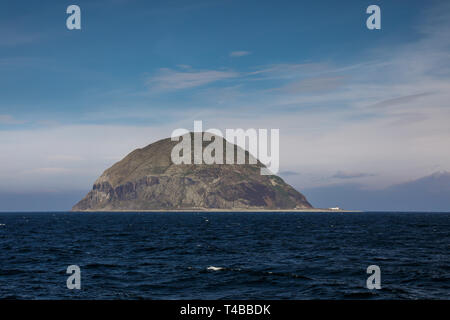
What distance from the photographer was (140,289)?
103ft

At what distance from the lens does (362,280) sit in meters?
34.7

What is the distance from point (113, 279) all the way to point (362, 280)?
70.8ft

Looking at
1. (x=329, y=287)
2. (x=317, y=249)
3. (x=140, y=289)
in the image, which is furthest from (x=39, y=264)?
(x=317, y=249)

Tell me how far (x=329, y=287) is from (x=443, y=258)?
25664 millimetres
